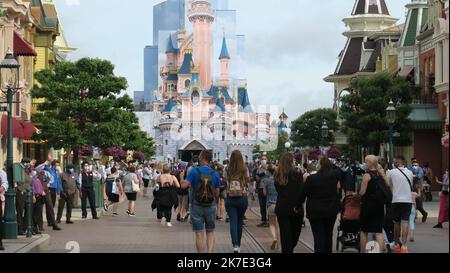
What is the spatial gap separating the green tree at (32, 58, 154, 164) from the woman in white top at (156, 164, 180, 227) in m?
14.4

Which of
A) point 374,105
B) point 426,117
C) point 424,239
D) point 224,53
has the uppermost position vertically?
point 224,53

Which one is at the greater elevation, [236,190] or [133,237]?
[236,190]

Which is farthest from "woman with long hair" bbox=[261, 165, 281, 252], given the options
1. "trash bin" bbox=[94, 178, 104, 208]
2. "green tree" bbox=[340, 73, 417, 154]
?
"green tree" bbox=[340, 73, 417, 154]

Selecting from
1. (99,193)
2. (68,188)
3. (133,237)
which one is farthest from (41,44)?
(133,237)

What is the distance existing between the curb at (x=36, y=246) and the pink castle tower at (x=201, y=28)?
149342mm

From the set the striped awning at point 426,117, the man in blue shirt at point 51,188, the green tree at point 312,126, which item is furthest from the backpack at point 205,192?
the green tree at point 312,126

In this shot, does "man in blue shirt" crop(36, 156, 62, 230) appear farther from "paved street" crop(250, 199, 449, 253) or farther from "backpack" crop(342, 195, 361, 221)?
"backpack" crop(342, 195, 361, 221)

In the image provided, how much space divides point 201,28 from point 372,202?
15466 centimetres

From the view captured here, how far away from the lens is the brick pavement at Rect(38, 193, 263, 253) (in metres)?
18.6

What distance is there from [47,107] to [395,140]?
17657 millimetres

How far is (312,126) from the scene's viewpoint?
89.0m

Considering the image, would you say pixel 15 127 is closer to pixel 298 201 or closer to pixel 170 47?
pixel 298 201

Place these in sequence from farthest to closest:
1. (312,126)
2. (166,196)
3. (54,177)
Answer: (312,126) → (166,196) → (54,177)
